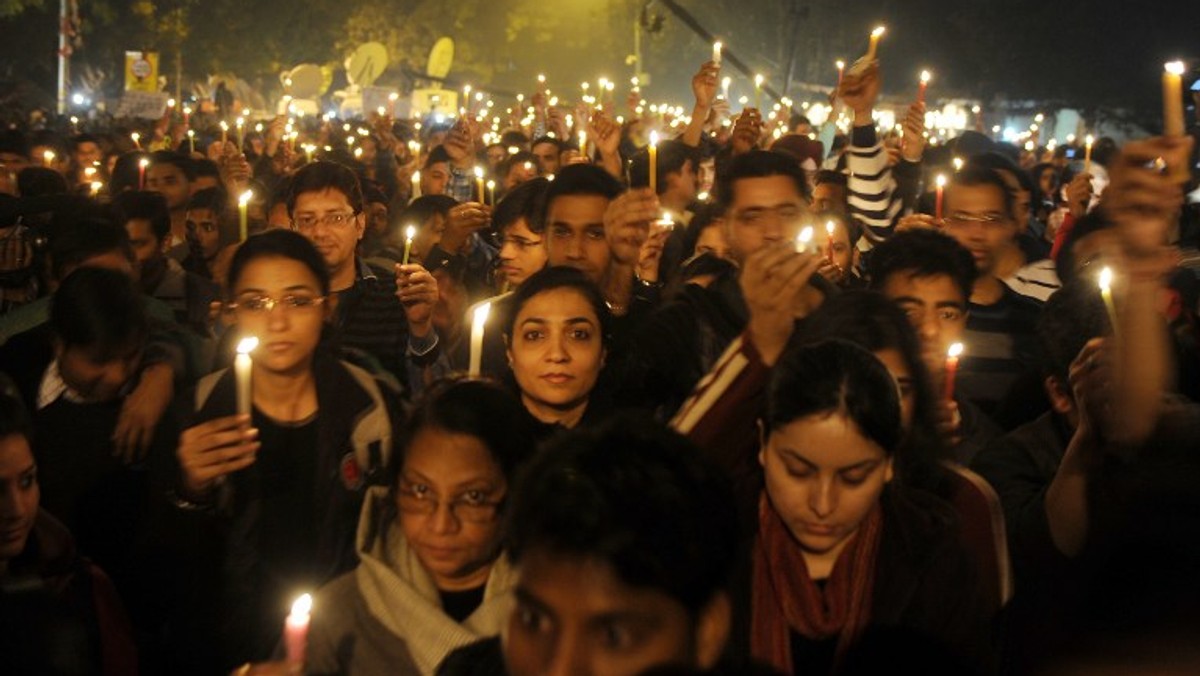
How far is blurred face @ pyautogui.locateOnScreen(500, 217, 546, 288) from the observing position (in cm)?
577

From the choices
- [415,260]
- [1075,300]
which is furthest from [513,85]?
[1075,300]

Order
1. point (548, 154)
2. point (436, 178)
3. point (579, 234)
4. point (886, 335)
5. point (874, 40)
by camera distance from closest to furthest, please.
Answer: point (886, 335) < point (579, 234) < point (874, 40) < point (436, 178) < point (548, 154)

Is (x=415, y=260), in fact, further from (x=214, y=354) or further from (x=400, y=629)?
(x=400, y=629)

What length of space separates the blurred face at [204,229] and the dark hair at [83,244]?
1.94 meters

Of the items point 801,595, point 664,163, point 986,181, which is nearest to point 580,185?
point 986,181

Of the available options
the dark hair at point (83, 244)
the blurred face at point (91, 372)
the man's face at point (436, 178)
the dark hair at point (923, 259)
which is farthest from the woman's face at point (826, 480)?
the man's face at point (436, 178)

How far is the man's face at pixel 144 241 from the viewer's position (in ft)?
21.3

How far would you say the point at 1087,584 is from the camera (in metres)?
2.91

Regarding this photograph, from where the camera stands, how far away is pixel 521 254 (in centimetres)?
582

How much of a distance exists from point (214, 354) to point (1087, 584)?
3.15 meters

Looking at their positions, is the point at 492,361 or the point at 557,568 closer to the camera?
the point at 557,568

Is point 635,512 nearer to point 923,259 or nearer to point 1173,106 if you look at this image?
point 1173,106

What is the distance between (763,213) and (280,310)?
5.86ft

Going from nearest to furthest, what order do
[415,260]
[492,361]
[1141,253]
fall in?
[1141,253], [492,361], [415,260]
